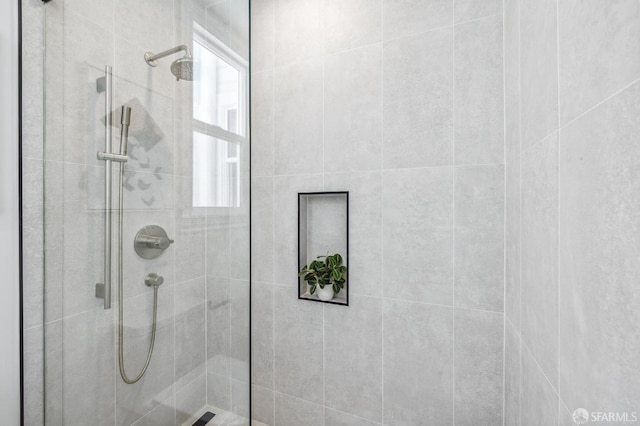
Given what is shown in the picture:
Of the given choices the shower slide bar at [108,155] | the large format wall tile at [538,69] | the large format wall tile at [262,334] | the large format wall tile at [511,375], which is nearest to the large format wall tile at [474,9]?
the large format wall tile at [538,69]

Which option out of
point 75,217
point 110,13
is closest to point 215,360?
point 75,217

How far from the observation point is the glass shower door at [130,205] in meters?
0.88

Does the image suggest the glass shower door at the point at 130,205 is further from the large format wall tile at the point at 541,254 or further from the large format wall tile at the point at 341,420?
the large format wall tile at the point at 541,254

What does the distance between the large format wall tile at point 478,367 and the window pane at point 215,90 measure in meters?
1.17

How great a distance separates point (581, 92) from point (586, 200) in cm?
18

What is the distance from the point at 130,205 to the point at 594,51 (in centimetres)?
111

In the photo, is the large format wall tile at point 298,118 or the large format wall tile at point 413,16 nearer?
the large format wall tile at point 413,16

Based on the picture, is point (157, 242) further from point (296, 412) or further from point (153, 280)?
point (296, 412)

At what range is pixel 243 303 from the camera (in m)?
1.14

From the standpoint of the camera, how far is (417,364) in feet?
4.04

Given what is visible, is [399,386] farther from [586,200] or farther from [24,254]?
[24,254]

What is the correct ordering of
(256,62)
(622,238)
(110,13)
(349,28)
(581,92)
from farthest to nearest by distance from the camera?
(256,62) → (349,28) → (110,13) → (581,92) → (622,238)

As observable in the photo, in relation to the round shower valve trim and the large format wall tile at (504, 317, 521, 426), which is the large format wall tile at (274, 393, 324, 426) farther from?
the round shower valve trim

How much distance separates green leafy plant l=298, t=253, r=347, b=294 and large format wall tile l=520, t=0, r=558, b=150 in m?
0.85
